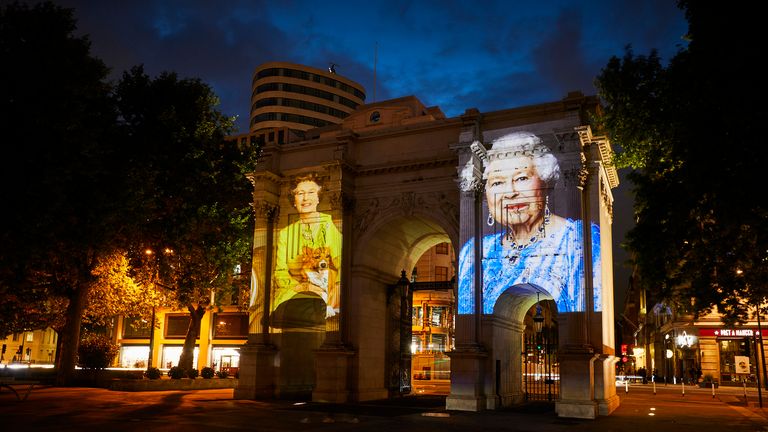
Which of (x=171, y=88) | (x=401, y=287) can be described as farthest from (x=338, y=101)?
(x=401, y=287)

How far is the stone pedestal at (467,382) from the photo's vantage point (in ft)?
78.3

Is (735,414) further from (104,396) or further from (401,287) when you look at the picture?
(104,396)

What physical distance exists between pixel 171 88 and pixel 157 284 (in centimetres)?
1084

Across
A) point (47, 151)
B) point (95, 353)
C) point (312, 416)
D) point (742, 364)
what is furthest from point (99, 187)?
point (742, 364)

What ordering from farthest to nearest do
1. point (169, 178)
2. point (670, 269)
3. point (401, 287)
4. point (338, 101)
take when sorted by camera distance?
point (338, 101), point (169, 178), point (401, 287), point (670, 269)

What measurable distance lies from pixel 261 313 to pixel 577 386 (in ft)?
47.5

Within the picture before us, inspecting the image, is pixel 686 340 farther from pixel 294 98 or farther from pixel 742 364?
pixel 294 98

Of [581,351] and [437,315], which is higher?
[437,315]

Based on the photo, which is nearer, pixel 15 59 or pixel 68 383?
pixel 15 59

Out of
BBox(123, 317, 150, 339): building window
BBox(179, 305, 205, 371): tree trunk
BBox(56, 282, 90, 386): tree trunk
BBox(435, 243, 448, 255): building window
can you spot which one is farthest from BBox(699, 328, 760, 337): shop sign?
BBox(123, 317, 150, 339): building window

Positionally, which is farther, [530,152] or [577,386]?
[530,152]

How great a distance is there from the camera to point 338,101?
10162cm

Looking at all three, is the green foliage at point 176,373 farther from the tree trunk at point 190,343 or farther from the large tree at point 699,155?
the large tree at point 699,155

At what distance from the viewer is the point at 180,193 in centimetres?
3503
